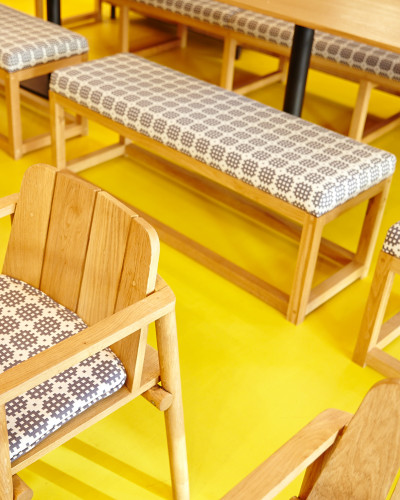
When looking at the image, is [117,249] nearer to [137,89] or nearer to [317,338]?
[317,338]

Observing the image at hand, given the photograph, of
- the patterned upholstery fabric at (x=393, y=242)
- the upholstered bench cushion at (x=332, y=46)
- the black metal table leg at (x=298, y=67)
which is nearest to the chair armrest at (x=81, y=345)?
the patterned upholstery fabric at (x=393, y=242)

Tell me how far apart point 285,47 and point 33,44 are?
1.29 meters

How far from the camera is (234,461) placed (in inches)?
76.1

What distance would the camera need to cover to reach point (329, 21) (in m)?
2.59

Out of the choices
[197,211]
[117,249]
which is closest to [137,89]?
[197,211]

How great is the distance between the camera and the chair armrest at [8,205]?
169cm

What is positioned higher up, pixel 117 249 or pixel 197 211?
pixel 117 249

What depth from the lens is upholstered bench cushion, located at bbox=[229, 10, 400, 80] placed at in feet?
11.1

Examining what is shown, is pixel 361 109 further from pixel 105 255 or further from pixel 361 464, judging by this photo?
pixel 361 464

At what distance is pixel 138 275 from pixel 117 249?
92 millimetres

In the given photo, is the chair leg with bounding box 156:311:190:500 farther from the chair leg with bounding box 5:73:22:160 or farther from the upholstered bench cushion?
the upholstered bench cushion

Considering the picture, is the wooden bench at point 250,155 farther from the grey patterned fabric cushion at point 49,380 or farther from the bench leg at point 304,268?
the grey patterned fabric cushion at point 49,380

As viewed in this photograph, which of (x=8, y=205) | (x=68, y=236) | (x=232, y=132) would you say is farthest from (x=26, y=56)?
(x=68, y=236)

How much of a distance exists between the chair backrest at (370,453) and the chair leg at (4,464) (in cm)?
55
